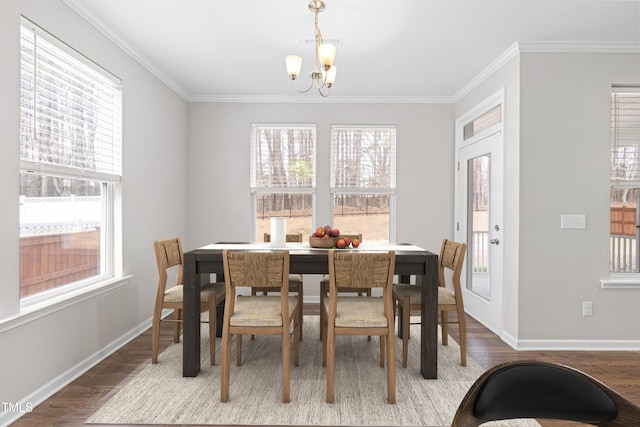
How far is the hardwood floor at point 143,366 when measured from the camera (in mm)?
2271

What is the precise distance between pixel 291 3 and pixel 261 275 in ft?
6.33

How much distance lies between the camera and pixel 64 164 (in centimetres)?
273

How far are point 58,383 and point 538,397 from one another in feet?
9.33

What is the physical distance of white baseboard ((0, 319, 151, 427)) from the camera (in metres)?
2.19

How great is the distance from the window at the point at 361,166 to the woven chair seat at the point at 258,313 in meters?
2.63

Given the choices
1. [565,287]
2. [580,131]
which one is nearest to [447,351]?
[565,287]

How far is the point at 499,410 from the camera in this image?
3.58ft

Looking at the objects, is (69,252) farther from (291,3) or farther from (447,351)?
(447,351)

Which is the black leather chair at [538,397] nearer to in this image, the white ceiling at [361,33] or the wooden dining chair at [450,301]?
the wooden dining chair at [450,301]

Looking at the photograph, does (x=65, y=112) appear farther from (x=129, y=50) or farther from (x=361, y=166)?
(x=361, y=166)

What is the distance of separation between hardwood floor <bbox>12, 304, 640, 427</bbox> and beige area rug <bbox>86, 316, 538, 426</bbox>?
12 cm

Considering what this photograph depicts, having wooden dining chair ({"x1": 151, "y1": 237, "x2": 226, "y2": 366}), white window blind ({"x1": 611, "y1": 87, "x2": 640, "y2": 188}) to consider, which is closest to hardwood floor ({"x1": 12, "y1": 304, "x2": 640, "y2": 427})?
wooden dining chair ({"x1": 151, "y1": 237, "x2": 226, "y2": 366})

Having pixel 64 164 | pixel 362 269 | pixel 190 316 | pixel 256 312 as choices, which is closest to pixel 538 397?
pixel 362 269

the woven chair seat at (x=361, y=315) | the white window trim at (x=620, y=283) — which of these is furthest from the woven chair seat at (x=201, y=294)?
the white window trim at (x=620, y=283)
